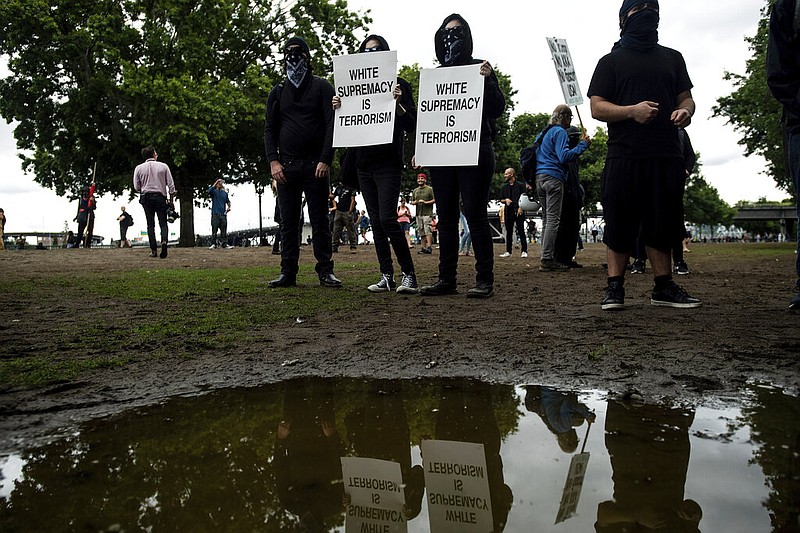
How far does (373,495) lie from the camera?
1.66 metres

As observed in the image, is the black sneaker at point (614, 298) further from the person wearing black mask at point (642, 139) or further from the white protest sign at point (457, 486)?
the white protest sign at point (457, 486)

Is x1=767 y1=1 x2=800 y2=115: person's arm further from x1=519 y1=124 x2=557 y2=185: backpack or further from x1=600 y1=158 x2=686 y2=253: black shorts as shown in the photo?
x1=519 y1=124 x2=557 y2=185: backpack

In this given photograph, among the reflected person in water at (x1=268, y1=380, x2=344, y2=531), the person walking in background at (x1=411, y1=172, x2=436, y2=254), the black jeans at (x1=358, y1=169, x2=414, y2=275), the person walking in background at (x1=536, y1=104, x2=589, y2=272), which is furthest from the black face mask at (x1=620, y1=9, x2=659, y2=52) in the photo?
the person walking in background at (x1=411, y1=172, x2=436, y2=254)

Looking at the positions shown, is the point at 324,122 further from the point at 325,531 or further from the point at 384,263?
the point at 325,531

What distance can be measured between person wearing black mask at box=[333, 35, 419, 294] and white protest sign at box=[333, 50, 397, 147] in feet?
0.31

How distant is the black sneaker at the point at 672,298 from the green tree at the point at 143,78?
2374cm

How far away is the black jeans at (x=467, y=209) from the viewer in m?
5.74

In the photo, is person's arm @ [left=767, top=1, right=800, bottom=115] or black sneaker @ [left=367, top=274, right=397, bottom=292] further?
black sneaker @ [left=367, top=274, right=397, bottom=292]

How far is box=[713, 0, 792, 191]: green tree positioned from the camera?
2514 centimetres

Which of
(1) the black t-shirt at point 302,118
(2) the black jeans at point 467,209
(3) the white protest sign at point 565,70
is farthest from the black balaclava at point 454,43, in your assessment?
(3) the white protest sign at point 565,70

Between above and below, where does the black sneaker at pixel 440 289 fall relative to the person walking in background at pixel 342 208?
below

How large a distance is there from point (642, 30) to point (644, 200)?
1203 millimetres

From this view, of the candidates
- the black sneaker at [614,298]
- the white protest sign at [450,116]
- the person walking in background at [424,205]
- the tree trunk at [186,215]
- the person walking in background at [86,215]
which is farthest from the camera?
the tree trunk at [186,215]

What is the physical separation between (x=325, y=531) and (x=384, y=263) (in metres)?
5.12
